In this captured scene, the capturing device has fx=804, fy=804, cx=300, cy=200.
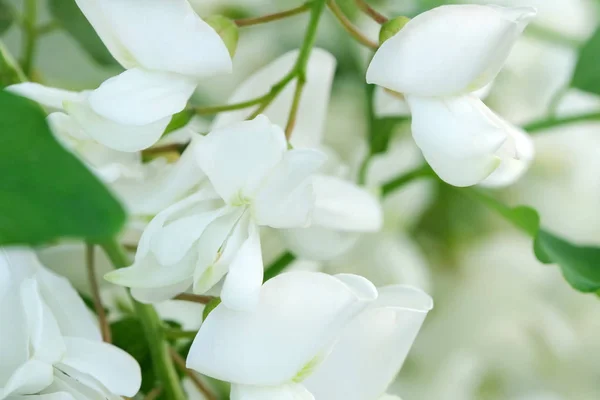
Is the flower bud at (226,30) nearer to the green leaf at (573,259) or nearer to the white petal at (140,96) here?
the white petal at (140,96)

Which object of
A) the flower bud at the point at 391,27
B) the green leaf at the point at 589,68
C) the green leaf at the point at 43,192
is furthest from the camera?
the green leaf at the point at 589,68

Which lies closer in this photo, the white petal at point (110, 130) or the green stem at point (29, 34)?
the white petal at point (110, 130)

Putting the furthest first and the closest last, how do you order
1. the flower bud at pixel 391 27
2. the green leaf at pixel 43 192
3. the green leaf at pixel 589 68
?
the green leaf at pixel 589 68 → the flower bud at pixel 391 27 → the green leaf at pixel 43 192

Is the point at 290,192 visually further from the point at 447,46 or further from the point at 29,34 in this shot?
the point at 29,34

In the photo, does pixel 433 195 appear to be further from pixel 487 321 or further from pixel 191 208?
pixel 191 208

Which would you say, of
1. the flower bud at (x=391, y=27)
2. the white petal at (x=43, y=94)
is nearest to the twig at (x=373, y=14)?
the flower bud at (x=391, y=27)

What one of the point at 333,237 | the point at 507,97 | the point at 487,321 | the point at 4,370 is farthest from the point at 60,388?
the point at 507,97

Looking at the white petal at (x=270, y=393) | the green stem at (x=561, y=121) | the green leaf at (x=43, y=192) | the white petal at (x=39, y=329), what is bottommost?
the green stem at (x=561, y=121)
